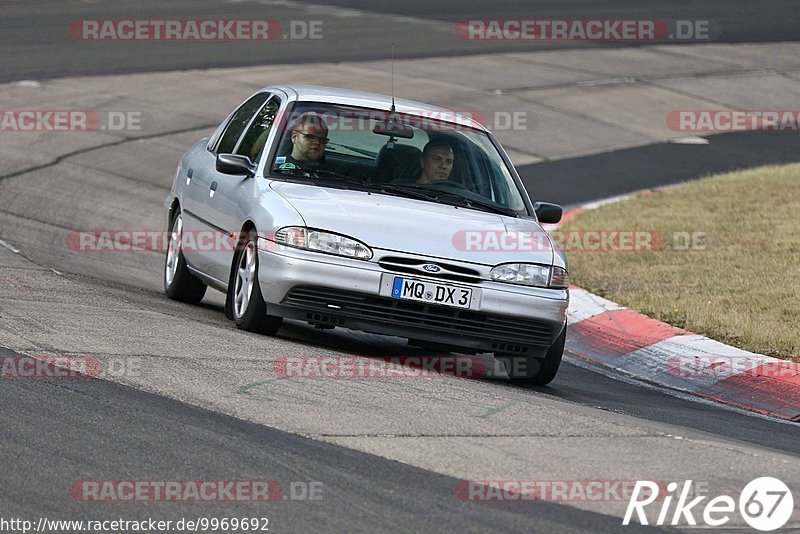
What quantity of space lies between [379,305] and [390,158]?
1.38m

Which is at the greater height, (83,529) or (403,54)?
(403,54)

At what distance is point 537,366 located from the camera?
8.77m

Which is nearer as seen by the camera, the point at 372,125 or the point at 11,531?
the point at 11,531

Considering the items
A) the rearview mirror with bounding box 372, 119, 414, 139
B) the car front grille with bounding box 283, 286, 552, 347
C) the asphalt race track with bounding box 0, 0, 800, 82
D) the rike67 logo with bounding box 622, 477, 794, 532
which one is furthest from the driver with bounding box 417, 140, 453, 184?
the asphalt race track with bounding box 0, 0, 800, 82

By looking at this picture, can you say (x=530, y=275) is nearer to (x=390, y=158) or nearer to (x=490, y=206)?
(x=490, y=206)

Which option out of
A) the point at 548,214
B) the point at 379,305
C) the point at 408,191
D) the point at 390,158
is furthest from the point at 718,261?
the point at 379,305

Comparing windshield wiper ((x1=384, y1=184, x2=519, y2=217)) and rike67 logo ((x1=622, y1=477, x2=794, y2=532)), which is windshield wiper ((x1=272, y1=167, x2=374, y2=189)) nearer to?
windshield wiper ((x1=384, y1=184, x2=519, y2=217))

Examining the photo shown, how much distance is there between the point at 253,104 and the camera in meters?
10.2

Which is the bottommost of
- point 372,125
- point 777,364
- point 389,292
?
point 777,364

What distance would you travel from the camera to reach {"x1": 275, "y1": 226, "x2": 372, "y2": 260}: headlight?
804 cm

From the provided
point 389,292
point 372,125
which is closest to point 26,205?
point 372,125

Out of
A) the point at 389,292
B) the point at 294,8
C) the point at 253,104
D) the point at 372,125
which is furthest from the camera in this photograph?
the point at 294,8

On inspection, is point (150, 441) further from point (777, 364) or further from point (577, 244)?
point (577, 244)

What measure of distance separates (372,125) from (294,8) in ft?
72.0
